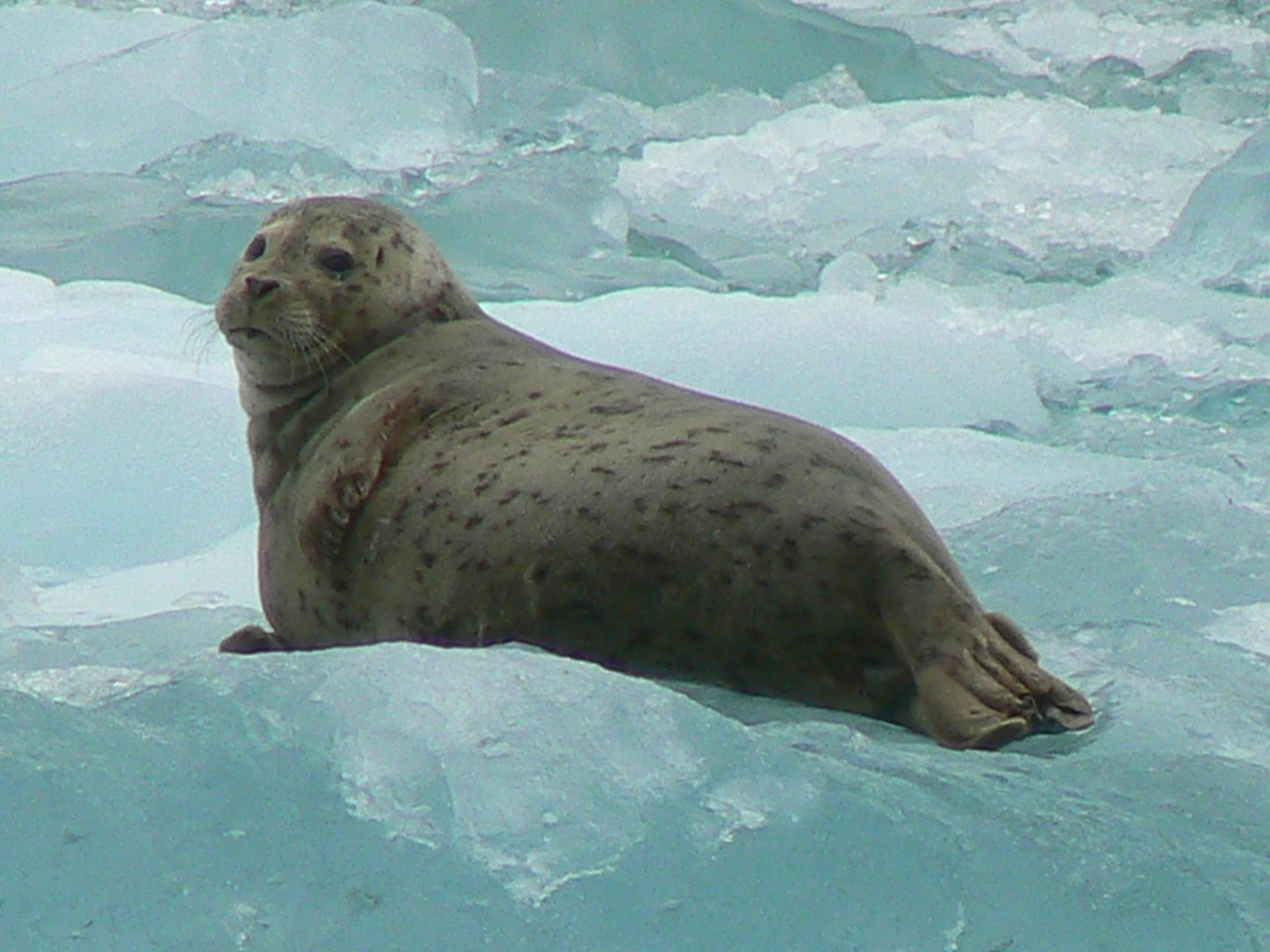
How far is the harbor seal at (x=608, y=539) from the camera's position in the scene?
2.12 meters

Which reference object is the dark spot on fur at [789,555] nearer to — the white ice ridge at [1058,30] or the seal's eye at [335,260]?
the seal's eye at [335,260]

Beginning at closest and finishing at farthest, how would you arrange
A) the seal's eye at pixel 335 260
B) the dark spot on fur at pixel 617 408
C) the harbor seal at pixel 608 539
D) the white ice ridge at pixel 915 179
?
the harbor seal at pixel 608 539
the dark spot on fur at pixel 617 408
the seal's eye at pixel 335 260
the white ice ridge at pixel 915 179

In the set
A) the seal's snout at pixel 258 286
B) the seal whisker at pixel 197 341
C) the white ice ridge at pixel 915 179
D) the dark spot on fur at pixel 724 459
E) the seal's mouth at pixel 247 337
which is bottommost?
the seal whisker at pixel 197 341

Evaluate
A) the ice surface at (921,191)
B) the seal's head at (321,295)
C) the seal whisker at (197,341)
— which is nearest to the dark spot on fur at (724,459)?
the seal's head at (321,295)

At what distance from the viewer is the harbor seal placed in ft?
6.97

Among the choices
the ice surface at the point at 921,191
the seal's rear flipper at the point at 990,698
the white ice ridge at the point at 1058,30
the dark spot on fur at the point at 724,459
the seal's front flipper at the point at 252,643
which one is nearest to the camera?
the seal's rear flipper at the point at 990,698

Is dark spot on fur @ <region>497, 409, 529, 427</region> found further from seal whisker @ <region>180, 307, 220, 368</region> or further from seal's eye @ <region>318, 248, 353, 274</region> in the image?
seal whisker @ <region>180, 307, 220, 368</region>

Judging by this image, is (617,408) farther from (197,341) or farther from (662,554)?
(197,341)

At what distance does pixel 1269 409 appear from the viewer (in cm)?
484

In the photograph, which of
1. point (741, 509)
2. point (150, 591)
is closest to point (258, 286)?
point (150, 591)

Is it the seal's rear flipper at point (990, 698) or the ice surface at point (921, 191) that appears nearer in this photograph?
the seal's rear flipper at point (990, 698)

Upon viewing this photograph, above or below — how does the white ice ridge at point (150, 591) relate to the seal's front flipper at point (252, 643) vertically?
below

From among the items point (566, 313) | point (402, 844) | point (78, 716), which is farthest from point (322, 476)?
point (566, 313)

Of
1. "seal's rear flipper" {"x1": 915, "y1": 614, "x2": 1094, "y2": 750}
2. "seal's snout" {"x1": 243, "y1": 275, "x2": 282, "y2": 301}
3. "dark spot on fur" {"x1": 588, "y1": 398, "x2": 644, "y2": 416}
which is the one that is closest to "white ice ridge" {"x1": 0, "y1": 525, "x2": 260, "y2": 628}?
"seal's snout" {"x1": 243, "y1": 275, "x2": 282, "y2": 301}
